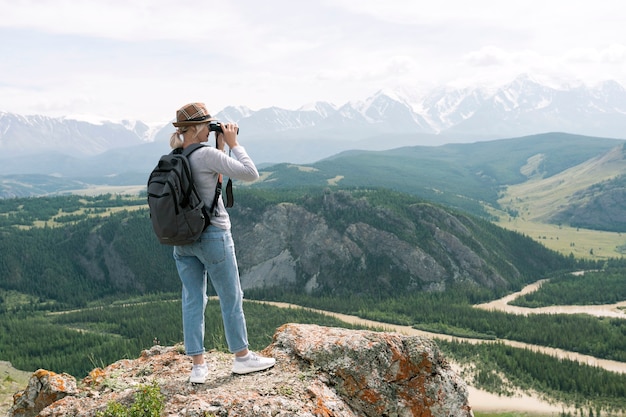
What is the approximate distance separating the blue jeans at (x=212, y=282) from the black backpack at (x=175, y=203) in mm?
595

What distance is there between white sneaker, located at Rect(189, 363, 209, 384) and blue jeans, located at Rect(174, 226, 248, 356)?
1.12 feet

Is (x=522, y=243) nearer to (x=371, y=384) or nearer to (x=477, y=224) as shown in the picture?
(x=477, y=224)

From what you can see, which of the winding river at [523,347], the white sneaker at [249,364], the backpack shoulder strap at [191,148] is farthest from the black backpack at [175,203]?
the winding river at [523,347]

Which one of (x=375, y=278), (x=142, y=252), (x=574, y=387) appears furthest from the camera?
Answer: (x=142, y=252)

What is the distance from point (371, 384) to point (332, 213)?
167 meters

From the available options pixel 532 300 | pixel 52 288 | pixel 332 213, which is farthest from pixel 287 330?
pixel 52 288

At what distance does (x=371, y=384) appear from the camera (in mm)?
12844

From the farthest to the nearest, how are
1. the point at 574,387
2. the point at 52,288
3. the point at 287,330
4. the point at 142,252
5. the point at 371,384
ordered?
the point at 142,252 < the point at 52,288 < the point at 574,387 < the point at 287,330 < the point at 371,384

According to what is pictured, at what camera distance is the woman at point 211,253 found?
11.6m

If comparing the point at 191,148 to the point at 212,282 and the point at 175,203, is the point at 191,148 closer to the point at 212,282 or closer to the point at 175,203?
the point at 175,203

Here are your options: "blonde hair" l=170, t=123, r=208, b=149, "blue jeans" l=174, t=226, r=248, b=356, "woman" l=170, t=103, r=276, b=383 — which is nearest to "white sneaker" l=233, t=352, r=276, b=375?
"woman" l=170, t=103, r=276, b=383

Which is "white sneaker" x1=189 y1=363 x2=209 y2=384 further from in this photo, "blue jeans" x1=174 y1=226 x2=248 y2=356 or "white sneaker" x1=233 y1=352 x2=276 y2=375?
"white sneaker" x1=233 y1=352 x2=276 y2=375

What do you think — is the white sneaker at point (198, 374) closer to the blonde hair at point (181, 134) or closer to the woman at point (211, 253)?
the woman at point (211, 253)

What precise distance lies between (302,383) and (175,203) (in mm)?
4889
